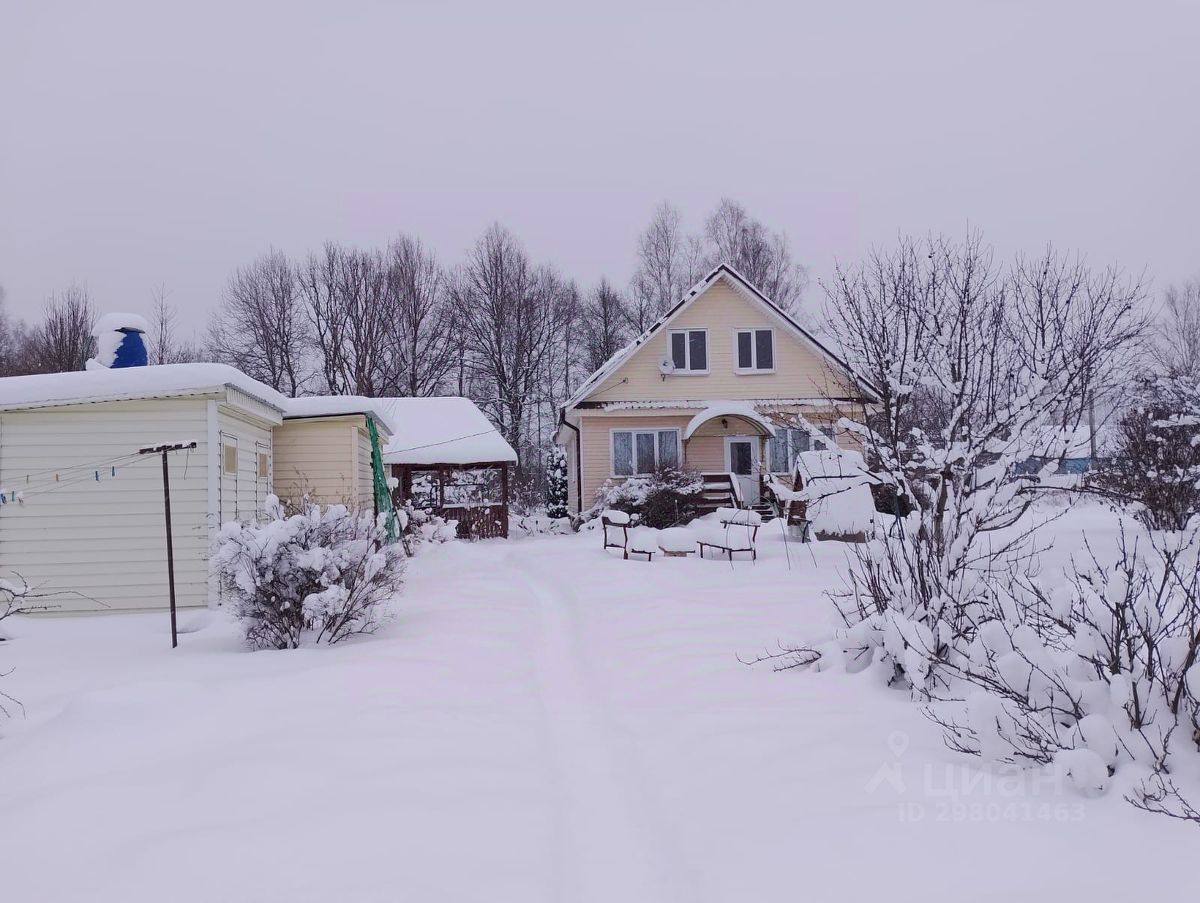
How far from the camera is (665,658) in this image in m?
7.49

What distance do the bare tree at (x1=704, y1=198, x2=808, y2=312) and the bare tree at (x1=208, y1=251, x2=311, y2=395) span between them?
1943 cm

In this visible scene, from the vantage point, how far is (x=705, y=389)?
23094 millimetres

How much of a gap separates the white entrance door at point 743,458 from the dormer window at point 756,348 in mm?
2108

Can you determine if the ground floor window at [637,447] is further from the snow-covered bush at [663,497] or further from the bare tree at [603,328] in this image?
the bare tree at [603,328]

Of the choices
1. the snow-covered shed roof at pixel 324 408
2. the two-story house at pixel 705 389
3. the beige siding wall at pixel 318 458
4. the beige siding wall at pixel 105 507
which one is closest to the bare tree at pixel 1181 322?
the two-story house at pixel 705 389

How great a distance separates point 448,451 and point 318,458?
27.5ft

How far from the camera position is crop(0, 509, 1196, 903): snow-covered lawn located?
3.44m

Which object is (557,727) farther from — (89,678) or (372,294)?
(372,294)

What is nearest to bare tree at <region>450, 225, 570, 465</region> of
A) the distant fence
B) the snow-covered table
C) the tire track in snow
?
the distant fence

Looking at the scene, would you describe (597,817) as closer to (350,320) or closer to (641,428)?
(641,428)

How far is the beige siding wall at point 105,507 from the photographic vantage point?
10258 millimetres

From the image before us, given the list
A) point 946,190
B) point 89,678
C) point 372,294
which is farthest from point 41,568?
point 372,294

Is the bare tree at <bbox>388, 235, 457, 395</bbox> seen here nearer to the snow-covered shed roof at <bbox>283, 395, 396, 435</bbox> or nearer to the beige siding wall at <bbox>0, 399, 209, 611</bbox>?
the snow-covered shed roof at <bbox>283, 395, 396, 435</bbox>

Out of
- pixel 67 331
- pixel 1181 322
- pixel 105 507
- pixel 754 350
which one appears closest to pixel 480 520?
pixel 754 350
